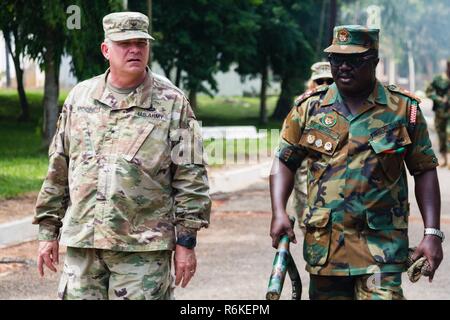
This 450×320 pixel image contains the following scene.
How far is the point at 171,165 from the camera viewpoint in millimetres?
4766

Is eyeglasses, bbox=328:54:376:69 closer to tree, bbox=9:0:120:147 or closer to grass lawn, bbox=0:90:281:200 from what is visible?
grass lawn, bbox=0:90:281:200

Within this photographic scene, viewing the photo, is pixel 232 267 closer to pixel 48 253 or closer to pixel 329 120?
pixel 48 253

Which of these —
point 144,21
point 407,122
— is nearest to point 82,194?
point 144,21

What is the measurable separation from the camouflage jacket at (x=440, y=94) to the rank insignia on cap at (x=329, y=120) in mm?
13608

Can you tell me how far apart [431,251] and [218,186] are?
35.5 feet

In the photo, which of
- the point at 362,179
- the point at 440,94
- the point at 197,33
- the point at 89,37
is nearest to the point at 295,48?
the point at 197,33

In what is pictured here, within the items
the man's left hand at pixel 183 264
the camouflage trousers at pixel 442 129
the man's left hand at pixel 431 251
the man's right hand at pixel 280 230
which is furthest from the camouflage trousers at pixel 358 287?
the camouflage trousers at pixel 442 129

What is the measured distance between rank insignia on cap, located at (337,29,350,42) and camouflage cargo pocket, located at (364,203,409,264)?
794mm

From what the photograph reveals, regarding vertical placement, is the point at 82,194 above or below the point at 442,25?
above

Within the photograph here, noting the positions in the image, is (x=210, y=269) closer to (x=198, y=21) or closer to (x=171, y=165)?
(x=171, y=165)

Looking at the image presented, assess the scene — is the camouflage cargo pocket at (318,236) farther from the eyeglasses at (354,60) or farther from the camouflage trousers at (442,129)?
the camouflage trousers at (442,129)

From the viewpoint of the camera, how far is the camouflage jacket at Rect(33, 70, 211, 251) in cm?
464

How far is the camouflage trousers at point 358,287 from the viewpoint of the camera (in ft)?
14.6

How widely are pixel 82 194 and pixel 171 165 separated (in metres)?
0.44
